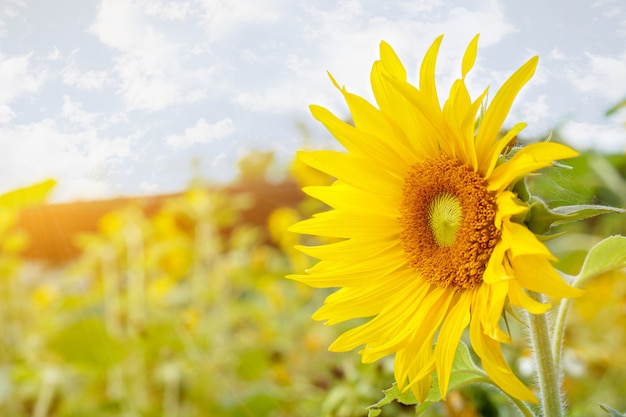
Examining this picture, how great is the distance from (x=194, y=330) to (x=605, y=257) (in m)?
1.67

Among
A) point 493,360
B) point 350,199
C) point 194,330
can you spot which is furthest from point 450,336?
point 194,330

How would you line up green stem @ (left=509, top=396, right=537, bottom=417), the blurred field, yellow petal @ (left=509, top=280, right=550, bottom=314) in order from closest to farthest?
1. yellow petal @ (left=509, top=280, right=550, bottom=314)
2. green stem @ (left=509, top=396, right=537, bottom=417)
3. the blurred field

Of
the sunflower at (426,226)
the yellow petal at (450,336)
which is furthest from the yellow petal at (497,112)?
the yellow petal at (450,336)

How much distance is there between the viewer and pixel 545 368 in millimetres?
500

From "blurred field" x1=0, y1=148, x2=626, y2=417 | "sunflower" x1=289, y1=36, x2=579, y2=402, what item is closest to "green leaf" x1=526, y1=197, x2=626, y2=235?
"sunflower" x1=289, y1=36, x2=579, y2=402

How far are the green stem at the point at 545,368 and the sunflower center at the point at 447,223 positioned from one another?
0.05 meters

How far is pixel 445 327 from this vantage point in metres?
0.50

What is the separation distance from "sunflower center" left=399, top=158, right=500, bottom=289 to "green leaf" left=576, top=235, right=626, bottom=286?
70 millimetres

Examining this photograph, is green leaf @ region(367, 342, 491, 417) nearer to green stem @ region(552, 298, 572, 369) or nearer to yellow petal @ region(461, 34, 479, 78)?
green stem @ region(552, 298, 572, 369)

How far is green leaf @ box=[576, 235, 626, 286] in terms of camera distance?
1.57 ft

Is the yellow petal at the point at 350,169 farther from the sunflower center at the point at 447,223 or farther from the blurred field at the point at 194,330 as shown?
the blurred field at the point at 194,330

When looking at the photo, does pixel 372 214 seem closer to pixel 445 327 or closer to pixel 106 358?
pixel 445 327

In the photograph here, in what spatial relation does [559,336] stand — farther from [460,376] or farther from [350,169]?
[350,169]

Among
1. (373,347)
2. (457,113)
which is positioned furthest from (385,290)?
(457,113)
